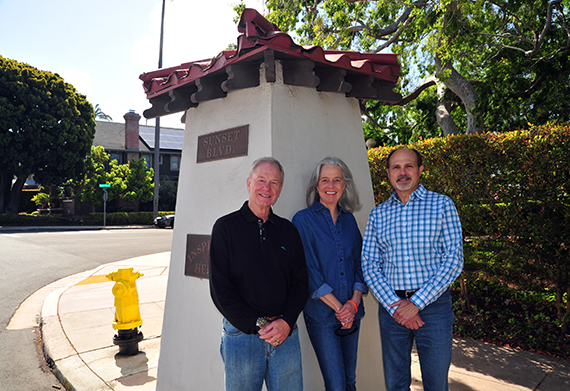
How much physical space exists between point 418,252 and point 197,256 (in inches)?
73.3

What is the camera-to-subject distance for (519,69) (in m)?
8.83

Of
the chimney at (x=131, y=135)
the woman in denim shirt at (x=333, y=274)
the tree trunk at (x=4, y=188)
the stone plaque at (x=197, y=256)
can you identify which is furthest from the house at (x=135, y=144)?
the woman in denim shirt at (x=333, y=274)

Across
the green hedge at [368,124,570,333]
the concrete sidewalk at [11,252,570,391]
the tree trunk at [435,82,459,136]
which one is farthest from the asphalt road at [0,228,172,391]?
the tree trunk at [435,82,459,136]

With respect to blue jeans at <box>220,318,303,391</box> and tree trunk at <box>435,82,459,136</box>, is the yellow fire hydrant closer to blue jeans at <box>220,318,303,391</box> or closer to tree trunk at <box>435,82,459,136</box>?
blue jeans at <box>220,318,303,391</box>

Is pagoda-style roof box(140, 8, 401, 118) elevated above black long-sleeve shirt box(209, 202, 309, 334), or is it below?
above

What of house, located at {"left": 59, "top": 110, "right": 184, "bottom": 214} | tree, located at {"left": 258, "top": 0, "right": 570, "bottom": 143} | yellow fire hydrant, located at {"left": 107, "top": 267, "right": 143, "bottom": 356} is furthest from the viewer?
house, located at {"left": 59, "top": 110, "right": 184, "bottom": 214}

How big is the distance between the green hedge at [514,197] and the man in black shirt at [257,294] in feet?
11.0

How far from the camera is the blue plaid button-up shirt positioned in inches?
90.9

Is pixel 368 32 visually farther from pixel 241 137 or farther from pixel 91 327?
pixel 91 327

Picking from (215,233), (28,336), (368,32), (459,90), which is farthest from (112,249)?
(215,233)

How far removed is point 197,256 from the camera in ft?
11.0

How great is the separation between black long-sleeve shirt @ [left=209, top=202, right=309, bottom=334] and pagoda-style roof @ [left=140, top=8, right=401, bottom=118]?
1180 millimetres

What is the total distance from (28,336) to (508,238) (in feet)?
21.3

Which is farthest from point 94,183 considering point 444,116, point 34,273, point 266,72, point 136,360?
point 266,72
